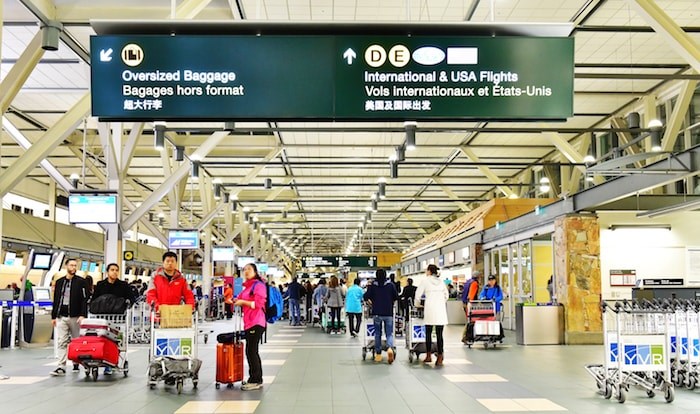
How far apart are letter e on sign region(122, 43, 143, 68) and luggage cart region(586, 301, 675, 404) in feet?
19.7

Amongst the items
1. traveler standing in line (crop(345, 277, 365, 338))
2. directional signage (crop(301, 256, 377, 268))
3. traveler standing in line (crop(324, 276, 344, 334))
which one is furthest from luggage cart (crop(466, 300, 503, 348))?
directional signage (crop(301, 256, 377, 268))

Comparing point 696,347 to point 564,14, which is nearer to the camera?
point 696,347

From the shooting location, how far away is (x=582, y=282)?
16.4 m

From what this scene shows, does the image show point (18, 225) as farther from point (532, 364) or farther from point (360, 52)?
point (360, 52)

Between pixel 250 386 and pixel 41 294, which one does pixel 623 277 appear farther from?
pixel 41 294

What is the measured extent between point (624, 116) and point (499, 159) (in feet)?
24.3

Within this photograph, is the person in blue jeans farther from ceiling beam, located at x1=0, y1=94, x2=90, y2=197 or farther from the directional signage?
the directional signage

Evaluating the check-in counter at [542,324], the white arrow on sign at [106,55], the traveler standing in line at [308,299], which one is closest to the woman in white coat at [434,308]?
the check-in counter at [542,324]

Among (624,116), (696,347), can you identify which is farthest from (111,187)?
(624,116)

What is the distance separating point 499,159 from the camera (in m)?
28.7

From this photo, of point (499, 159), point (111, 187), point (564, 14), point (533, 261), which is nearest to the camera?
point (564, 14)

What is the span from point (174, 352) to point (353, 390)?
95.7 inches

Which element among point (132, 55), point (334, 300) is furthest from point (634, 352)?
point (334, 300)

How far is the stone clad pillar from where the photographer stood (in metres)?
16.3
